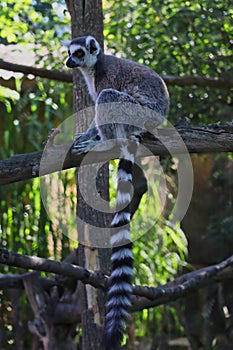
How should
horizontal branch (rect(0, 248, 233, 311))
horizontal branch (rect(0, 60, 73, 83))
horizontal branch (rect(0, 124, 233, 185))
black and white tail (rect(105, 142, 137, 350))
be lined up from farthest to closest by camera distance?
horizontal branch (rect(0, 60, 73, 83)) → horizontal branch (rect(0, 248, 233, 311)) → horizontal branch (rect(0, 124, 233, 185)) → black and white tail (rect(105, 142, 137, 350))

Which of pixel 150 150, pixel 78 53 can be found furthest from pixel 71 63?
pixel 150 150

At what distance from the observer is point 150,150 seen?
362 cm

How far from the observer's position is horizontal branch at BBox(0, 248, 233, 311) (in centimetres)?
394

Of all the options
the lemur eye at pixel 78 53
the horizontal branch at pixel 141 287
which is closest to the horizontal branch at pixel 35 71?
the lemur eye at pixel 78 53

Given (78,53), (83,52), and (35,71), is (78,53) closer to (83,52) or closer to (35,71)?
(83,52)

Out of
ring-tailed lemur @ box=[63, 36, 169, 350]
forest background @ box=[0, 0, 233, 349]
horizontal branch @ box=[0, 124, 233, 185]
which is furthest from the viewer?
forest background @ box=[0, 0, 233, 349]

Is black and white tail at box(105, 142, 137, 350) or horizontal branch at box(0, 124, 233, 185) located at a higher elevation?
horizontal branch at box(0, 124, 233, 185)

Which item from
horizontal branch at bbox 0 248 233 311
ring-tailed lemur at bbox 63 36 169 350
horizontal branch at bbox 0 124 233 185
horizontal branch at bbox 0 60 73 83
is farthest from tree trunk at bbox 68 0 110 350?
horizontal branch at bbox 0 124 233 185

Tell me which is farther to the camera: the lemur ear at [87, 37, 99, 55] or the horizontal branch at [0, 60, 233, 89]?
the horizontal branch at [0, 60, 233, 89]

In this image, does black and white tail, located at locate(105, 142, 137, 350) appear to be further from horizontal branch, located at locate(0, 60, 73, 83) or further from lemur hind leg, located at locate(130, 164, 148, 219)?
horizontal branch, located at locate(0, 60, 73, 83)

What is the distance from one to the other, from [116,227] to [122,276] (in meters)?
A: 0.35

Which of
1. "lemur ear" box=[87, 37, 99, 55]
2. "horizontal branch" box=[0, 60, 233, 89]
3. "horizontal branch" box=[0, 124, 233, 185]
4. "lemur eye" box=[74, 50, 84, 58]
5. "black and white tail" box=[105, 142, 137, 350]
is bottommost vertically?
"black and white tail" box=[105, 142, 137, 350]

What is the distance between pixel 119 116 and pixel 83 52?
67cm

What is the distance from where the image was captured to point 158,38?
6277 mm
